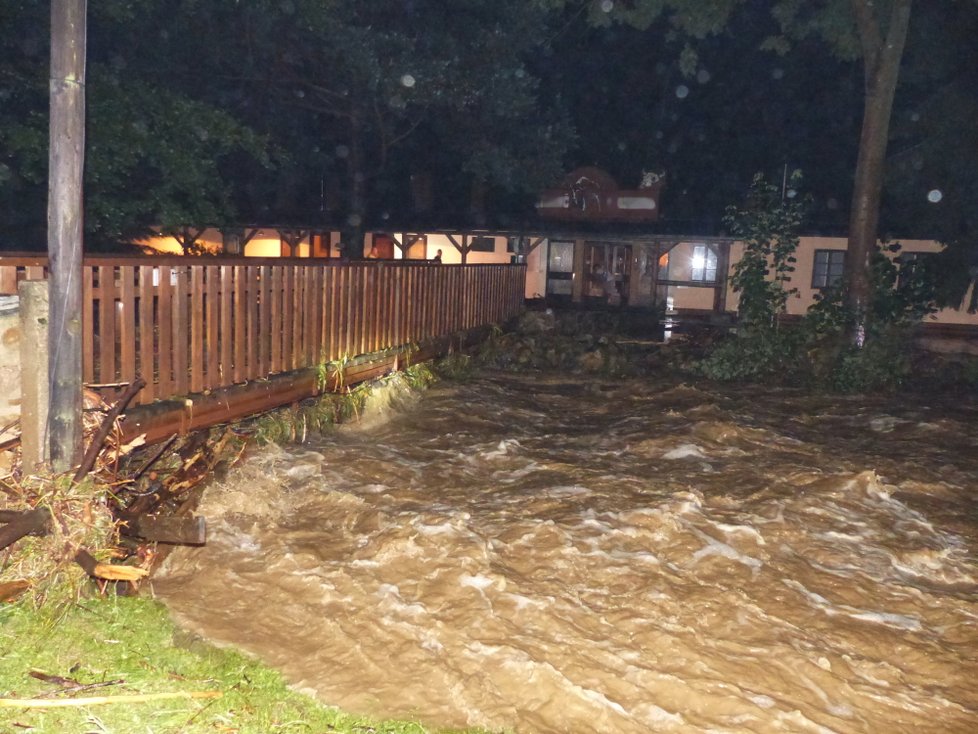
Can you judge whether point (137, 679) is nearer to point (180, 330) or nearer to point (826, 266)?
point (180, 330)

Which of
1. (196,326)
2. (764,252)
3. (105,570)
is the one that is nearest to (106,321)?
(196,326)

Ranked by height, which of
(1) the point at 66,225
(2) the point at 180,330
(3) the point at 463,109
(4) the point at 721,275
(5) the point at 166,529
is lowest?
(5) the point at 166,529

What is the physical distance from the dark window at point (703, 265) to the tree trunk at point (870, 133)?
7370mm

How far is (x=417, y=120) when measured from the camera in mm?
27297

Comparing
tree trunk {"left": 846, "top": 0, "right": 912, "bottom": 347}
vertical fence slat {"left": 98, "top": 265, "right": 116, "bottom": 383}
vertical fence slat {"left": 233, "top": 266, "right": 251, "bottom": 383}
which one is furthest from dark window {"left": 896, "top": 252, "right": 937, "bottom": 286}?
vertical fence slat {"left": 98, "top": 265, "right": 116, "bottom": 383}

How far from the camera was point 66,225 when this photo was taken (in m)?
5.02

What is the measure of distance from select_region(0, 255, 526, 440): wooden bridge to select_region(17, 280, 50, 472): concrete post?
1.85 feet

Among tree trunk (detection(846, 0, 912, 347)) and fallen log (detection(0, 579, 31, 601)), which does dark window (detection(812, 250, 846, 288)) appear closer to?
tree trunk (detection(846, 0, 912, 347))

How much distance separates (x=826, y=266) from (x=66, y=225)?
21.3 meters

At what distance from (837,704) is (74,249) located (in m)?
5.30

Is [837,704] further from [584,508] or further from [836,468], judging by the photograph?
[836,468]

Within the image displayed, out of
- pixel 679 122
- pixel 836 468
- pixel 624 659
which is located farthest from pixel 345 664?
pixel 679 122

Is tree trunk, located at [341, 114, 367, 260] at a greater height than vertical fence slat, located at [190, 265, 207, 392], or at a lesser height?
greater

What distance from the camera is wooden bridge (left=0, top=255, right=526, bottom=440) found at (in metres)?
6.28
